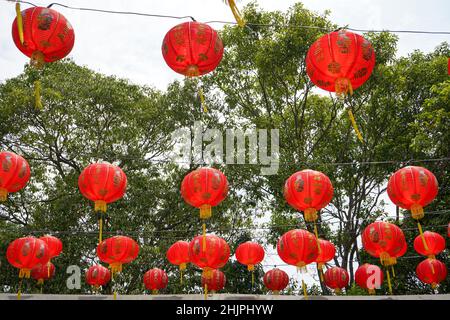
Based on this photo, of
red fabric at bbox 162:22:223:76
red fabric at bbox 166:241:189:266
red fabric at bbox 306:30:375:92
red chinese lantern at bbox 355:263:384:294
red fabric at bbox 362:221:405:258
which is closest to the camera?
red fabric at bbox 306:30:375:92

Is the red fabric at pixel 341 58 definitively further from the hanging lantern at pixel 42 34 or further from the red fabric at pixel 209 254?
Result: the red fabric at pixel 209 254

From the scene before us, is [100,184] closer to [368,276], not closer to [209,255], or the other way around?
[209,255]

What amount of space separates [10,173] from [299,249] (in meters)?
4.62

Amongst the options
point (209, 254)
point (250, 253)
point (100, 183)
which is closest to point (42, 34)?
point (100, 183)

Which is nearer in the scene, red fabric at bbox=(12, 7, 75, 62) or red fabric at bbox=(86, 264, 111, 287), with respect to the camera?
red fabric at bbox=(12, 7, 75, 62)

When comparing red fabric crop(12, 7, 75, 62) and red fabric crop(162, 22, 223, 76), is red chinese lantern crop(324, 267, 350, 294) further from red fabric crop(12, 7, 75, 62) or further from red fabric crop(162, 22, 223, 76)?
red fabric crop(12, 7, 75, 62)

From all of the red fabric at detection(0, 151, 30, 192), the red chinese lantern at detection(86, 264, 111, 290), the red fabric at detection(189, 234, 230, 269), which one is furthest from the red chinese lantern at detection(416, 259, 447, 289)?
the red fabric at detection(0, 151, 30, 192)

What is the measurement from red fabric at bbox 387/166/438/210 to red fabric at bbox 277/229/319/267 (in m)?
1.72

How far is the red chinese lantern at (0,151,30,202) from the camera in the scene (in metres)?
5.61

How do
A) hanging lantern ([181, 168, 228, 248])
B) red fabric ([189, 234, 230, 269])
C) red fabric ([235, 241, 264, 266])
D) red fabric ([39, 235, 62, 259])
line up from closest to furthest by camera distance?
hanging lantern ([181, 168, 228, 248]), red fabric ([189, 234, 230, 269]), red fabric ([39, 235, 62, 259]), red fabric ([235, 241, 264, 266])
